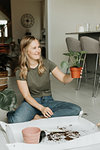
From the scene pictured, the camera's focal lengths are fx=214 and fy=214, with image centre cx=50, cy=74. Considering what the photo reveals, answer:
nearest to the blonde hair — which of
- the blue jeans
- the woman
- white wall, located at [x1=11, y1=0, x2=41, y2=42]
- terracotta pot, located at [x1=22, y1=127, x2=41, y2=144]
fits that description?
the woman

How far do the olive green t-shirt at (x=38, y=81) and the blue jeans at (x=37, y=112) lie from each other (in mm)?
61

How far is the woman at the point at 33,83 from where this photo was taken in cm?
194

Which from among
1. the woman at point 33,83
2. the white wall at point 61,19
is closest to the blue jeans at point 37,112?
the woman at point 33,83

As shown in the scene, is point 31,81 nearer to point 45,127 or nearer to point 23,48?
point 23,48

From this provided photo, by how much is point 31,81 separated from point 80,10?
4134 millimetres

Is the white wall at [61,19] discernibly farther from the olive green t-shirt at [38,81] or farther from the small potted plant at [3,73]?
the olive green t-shirt at [38,81]

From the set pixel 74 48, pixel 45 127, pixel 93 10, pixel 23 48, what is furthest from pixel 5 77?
pixel 93 10

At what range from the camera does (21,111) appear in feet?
6.48

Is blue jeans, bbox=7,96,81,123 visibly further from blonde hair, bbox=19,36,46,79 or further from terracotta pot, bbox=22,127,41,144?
terracotta pot, bbox=22,127,41,144

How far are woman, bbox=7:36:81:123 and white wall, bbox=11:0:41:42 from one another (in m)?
7.92

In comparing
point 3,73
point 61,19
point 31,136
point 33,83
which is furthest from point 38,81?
point 61,19

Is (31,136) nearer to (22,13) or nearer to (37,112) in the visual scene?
(37,112)

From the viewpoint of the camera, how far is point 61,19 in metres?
5.50

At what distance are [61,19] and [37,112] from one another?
3860 mm
